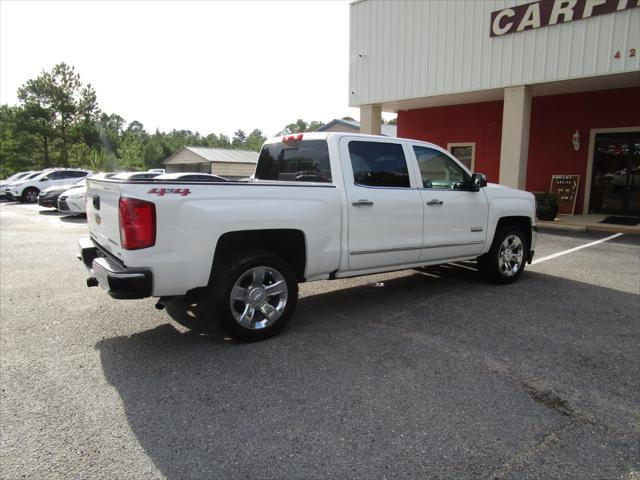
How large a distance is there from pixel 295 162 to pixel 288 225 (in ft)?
4.32

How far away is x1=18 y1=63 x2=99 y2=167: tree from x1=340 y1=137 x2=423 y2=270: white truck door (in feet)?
153

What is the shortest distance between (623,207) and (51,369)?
621 inches

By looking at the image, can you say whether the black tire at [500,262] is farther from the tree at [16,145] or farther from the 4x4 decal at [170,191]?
the tree at [16,145]

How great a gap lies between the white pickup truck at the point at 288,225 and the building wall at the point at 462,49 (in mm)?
7736

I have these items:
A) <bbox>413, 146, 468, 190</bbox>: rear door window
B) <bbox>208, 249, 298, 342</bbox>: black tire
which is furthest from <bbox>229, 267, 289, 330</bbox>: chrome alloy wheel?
<bbox>413, 146, 468, 190</bbox>: rear door window

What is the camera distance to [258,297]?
164 inches

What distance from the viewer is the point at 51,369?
366 cm

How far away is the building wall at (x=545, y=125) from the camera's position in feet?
45.5

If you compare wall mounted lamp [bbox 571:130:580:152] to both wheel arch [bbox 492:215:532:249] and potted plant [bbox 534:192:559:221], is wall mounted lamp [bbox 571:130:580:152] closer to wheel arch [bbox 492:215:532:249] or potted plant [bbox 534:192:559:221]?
potted plant [bbox 534:192:559:221]

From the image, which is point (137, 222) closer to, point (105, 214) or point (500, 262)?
point (105, 214)

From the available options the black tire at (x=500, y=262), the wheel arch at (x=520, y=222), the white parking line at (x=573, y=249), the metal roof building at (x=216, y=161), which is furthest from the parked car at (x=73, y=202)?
the metal roof building at (x=216, y=161)

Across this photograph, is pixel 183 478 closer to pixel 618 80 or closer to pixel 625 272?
pixel 625 272

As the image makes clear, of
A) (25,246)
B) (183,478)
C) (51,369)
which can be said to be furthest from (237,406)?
(25,246)

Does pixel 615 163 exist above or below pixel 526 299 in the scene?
above
